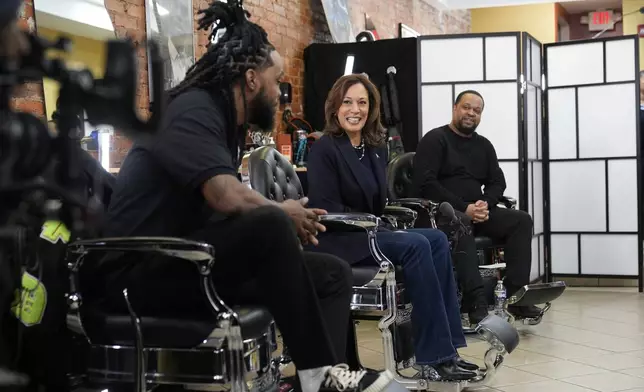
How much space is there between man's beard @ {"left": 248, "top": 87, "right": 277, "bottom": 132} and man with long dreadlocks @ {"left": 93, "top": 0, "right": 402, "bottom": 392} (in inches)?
1.8

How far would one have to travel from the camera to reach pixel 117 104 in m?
0.73

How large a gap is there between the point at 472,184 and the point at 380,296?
5.71 ft

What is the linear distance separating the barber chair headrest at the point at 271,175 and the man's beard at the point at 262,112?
0.66 m

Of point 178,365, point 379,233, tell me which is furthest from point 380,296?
point 178,365

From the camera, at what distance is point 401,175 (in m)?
4.06

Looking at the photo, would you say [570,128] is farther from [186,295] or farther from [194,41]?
[186,295]

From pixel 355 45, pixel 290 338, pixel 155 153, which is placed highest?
pixel 355 45

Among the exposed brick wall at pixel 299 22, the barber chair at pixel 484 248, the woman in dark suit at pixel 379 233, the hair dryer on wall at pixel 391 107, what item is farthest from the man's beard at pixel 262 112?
the hair dryer on wall at pixel 391 107

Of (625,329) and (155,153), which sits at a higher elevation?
(155,153)

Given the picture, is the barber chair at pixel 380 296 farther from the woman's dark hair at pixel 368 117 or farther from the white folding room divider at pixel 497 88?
the white folding room divider at pixel 497 88

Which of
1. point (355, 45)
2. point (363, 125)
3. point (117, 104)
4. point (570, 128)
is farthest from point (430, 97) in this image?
point (117, 104)

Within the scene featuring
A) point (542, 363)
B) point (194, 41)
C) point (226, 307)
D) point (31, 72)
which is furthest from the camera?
point (194, 41)

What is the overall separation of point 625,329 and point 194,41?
2965 millimetres

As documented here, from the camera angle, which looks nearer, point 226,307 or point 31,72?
point 31,72
